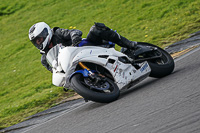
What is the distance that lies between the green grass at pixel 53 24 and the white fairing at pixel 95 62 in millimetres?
2108

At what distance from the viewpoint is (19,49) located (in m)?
17.1

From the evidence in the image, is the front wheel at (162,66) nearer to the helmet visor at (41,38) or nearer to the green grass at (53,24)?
the helmet visor at (41,38)

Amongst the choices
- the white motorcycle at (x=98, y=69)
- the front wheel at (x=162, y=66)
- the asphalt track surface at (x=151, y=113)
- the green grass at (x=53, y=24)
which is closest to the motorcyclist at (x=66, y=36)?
the white motorcycle at (x=98, y=69)

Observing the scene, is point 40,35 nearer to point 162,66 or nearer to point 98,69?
point 98,69

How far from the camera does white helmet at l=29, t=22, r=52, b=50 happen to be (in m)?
6.41

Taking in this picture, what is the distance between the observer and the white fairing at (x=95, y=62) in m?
5.84

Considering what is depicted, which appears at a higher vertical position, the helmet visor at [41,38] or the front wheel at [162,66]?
the helmet visor at [41,38]

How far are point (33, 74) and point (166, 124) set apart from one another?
9.76 meters

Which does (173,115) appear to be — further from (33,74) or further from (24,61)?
(24,61)

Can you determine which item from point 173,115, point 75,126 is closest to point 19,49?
point 75,126

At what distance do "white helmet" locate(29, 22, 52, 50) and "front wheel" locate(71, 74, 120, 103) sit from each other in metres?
1.14

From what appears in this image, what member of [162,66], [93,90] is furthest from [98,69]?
[162,66]

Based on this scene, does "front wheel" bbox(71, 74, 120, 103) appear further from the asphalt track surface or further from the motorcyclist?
the motorcyclist

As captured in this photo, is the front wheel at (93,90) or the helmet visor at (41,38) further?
the helmet visor at (41,38)
